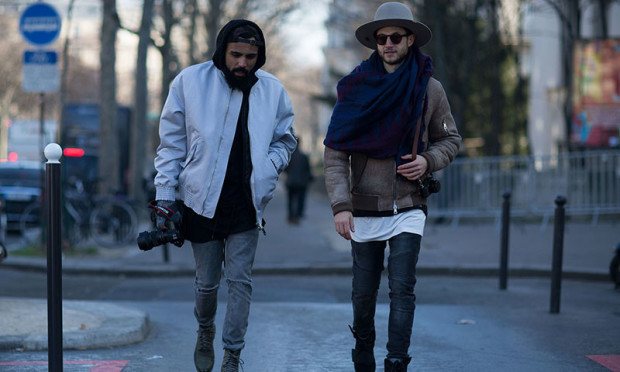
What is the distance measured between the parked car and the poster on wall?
11.4 meters

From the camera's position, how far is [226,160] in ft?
15.2

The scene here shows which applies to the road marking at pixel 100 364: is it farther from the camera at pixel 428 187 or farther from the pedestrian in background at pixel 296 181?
the pedestrian in background at pixel 296 181

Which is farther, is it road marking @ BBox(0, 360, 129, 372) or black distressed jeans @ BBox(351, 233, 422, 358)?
road marking @ BBox(0, 360, 129, 372)

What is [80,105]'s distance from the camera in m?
28.1

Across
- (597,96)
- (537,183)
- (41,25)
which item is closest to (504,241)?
(41,25)

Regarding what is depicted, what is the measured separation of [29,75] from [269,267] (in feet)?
13.1

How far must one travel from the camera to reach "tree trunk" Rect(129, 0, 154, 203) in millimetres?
16016

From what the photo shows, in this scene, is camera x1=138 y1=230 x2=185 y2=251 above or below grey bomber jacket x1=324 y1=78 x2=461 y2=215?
below

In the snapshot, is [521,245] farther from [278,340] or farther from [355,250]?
[355,250]

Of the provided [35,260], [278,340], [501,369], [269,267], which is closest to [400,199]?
[501,369]

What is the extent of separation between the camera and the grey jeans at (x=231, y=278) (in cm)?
468

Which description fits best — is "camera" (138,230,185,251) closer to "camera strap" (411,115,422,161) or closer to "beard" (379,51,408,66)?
"camera strap" (411,115,422,161)

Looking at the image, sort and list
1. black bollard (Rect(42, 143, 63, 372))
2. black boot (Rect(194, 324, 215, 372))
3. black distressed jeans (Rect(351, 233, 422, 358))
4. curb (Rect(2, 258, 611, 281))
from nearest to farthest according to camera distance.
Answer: black bollard (Rect(42, 143, 63, 372)) < black distressed jeans (Rect(351, 233, 422, 358)) < black boot (Rect(194, 324, 215, 372)) < curb (Rect(2, 258, 611, 281))

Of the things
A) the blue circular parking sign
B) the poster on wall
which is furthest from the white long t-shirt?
the poster on wall
